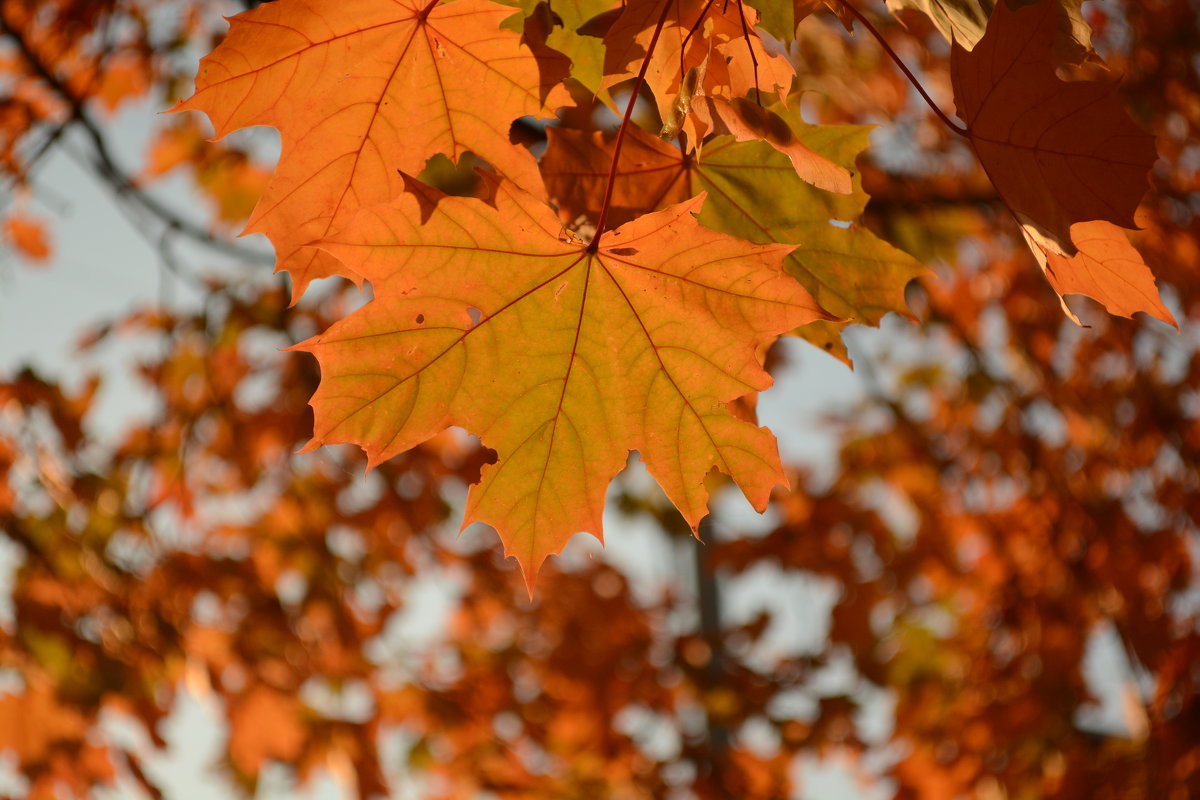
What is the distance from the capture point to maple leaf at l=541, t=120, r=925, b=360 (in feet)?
4.53

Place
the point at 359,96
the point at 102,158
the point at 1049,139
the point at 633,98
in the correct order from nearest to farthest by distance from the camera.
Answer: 1. the point at 1049,139
2. the point at 633,98
3. the point at 359,96
4. the point at 102,158

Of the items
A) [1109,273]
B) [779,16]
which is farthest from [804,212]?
[1109,273]

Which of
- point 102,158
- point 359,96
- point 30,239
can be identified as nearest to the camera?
Result: point 359,96

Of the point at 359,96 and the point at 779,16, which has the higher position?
the point at 359,96

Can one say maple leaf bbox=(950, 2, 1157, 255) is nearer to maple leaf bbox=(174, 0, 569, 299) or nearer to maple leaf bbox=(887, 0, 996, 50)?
maple leaf bbox=(887, 0, 996, 50)

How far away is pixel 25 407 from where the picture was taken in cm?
350

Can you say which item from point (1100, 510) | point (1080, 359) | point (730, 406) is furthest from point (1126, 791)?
point (730, 406)

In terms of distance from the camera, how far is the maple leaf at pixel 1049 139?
1.04 meters

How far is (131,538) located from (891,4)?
3.75m

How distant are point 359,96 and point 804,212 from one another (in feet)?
2.26

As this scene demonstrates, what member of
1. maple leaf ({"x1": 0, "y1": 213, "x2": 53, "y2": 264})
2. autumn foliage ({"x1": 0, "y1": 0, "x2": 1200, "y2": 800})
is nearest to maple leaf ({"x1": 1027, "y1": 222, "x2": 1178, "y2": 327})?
autumn foliage ({"x1": 0, "y1": 0, "x2": 1200, "y2": 800})

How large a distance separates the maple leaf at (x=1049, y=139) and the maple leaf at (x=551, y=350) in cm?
27

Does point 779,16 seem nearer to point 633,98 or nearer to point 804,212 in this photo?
point 633,98

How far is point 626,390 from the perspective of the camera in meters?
1.27
